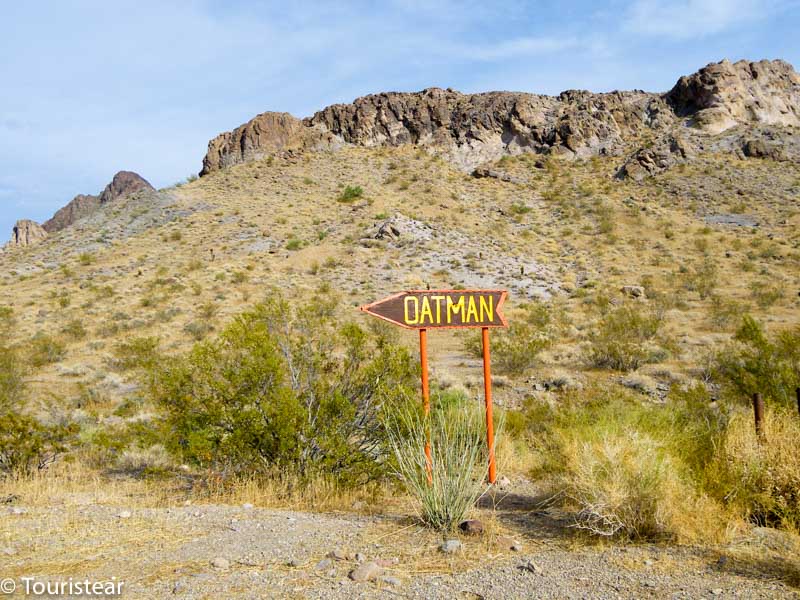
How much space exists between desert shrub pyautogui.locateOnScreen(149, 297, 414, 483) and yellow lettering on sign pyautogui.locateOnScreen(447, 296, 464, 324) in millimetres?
859

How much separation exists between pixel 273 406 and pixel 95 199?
7919 cm

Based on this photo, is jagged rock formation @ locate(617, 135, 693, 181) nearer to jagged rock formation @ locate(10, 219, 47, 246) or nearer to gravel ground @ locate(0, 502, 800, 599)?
gravel ground @ locate(0, 502, 800, 599)

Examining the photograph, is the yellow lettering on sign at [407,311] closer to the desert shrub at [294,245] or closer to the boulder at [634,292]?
the boulder at [634,292]

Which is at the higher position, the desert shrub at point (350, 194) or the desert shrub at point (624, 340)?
the desert shrub at point (350, 194)

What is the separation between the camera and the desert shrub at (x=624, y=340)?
1534 centimetres

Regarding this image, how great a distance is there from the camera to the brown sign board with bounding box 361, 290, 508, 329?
6.22 m

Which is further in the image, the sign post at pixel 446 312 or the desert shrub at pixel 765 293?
the desert shrub at pixel 765 293

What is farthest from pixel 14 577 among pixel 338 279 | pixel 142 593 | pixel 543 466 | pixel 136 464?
pixel 338 279

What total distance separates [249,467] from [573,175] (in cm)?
4638

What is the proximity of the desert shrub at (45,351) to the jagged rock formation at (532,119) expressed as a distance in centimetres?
3756

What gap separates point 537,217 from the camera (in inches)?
1640

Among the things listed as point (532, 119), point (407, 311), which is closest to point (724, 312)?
point (407, 311)

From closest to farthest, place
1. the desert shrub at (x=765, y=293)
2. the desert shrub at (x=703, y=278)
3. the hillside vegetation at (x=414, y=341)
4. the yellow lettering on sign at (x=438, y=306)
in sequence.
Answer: the hillside vegetation at (x=414, y=341) → the yellow lettering on sign at (x=438, y=306) → the desert shrub at (x=765, y=293) → the desert shrub at (x=703, y=278)

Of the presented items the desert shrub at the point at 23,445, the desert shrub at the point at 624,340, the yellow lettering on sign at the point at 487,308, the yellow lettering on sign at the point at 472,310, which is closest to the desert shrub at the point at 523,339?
the desert shrub at the point at 624,340
